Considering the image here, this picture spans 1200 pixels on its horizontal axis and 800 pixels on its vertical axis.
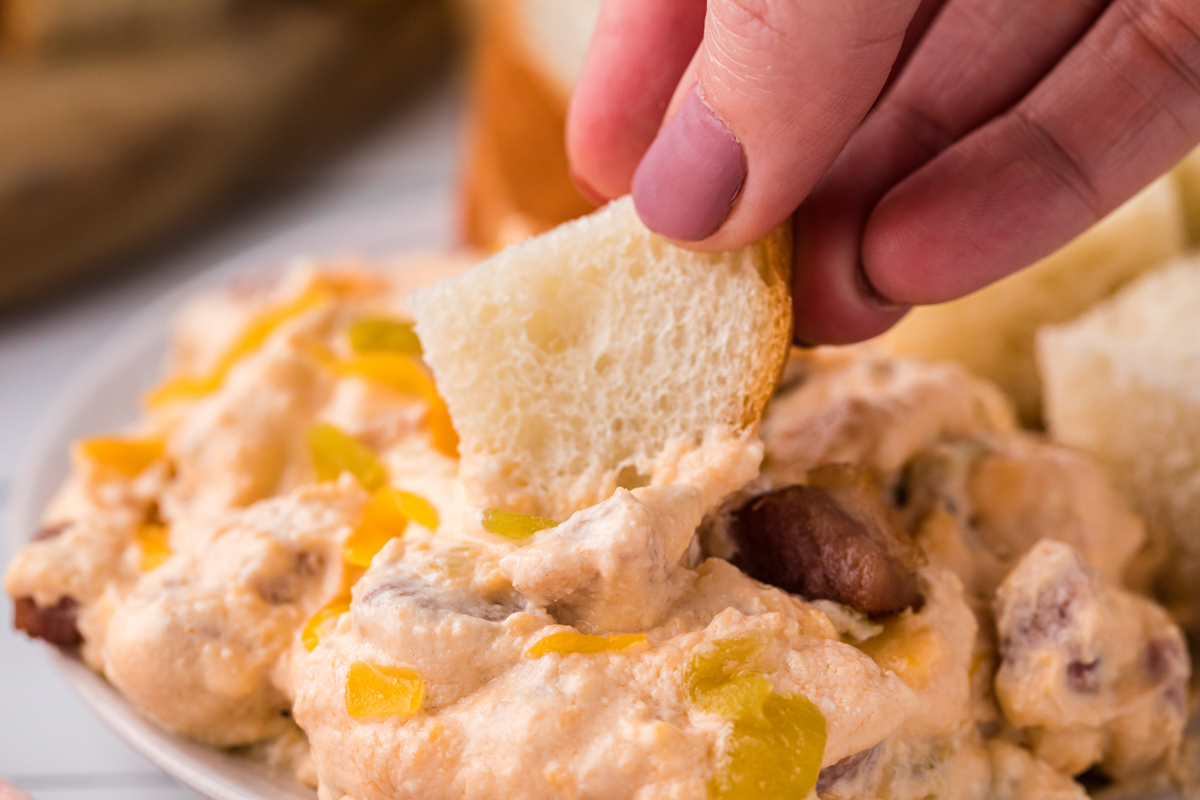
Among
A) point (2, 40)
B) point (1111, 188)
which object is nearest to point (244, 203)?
point (2, 40)

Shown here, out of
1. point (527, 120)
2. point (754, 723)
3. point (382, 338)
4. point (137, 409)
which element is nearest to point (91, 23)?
point (527, 120)

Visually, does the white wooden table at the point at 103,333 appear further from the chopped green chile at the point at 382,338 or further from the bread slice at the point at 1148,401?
the bread slice at the point at 1148,401

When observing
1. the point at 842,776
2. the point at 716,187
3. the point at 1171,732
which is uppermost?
the point at 716,187

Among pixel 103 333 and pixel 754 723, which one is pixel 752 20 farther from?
pixel 103 333

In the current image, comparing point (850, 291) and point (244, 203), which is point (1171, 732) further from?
point (244, 203)

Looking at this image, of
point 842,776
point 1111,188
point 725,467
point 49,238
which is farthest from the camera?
point 49,238

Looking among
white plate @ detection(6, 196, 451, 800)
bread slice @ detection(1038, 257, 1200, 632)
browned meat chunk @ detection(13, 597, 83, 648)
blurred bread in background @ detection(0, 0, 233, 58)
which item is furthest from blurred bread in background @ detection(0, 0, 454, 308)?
bread slice @ detection(1038, 257, 1200, 632)
